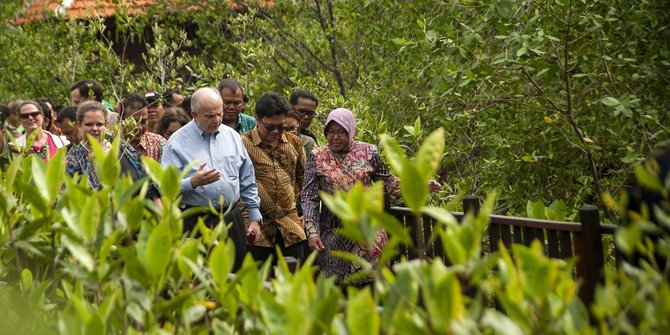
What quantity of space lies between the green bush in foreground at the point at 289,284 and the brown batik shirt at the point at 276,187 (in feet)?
12.2

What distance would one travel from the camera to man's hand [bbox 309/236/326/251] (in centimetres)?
802

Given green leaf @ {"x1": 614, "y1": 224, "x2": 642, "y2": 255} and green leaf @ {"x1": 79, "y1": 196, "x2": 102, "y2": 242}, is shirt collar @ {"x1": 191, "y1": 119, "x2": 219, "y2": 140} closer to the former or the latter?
green leaf @ {"x1": 79, "y1": 196, "x2": 102, "y2": 242}

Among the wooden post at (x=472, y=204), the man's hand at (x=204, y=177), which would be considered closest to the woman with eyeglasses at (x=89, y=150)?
the man's hand at (x=204, y=177)

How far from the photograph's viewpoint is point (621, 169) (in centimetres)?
818

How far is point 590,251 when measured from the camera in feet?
18.8

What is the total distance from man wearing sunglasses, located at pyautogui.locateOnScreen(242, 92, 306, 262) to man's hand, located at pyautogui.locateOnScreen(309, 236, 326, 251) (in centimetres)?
48

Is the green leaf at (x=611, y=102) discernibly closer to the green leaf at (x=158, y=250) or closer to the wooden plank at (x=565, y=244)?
the wooden plank at (x=565, y=244)

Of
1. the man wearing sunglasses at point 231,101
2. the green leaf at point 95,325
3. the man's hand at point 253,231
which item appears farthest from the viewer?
the man wearing sunglasses at point 231,101

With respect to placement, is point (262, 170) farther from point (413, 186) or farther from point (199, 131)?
point (413, 186)

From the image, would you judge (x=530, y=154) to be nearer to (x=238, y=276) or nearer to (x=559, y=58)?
(x=559, y=58)

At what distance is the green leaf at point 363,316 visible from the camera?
257cm

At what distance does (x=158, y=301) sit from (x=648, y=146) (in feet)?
15.7

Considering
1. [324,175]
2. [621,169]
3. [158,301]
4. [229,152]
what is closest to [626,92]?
[621,169]

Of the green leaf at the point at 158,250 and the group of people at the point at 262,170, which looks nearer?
the green leaf at the point at 158,250
